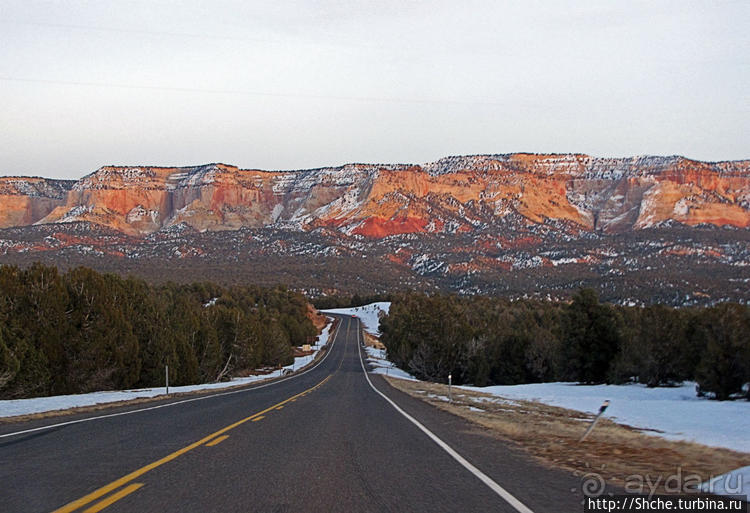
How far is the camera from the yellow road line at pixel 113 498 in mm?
6012

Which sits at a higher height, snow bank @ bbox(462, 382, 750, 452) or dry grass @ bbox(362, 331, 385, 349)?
snow bank @ bbox(462, 382, 750, 452)

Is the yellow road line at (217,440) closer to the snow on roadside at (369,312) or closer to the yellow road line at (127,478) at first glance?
the yellow road line at (127,478)

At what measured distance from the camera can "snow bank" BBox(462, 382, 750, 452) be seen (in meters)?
15.9

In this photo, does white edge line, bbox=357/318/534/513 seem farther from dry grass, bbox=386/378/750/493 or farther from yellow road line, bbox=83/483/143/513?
yellow road line, bbox=83/483/143/513

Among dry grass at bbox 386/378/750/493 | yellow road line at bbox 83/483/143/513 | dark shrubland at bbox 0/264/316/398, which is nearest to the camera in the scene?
yellow road line at bbox 83/483/143/513

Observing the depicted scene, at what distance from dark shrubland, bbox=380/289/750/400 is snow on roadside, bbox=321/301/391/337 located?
69.0 metres

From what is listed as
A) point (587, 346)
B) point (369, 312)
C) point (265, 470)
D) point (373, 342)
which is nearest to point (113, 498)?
point (265, 470)

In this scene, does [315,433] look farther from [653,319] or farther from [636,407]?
[653,319]

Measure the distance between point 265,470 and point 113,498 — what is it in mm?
2156

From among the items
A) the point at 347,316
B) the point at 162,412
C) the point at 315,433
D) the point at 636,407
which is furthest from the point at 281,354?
the point at 347,316

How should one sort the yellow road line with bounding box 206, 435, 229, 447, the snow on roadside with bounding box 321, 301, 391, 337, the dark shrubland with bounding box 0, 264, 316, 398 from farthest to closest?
the snow on roadside with bounding box 321, 301, 391, 337 → the dark shrubland with bounding box 0, 264, 316, 398 → the yellow road line with bounding box 206, 435, 229, 447

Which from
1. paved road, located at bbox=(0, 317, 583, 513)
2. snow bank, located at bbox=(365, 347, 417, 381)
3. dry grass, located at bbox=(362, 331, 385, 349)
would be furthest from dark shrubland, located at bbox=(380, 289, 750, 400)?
dry grass, located at bbox=(362, 331, 385, 349)

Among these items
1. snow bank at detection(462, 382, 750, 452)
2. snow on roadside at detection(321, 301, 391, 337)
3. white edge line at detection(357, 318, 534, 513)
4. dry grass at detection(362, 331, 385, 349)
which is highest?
white edge line at detection(357, 318, 534, 513)

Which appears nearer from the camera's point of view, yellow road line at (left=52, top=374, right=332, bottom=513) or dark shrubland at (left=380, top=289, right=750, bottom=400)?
yellow road line at (left=52, top=374, right=332, bottom=513)
